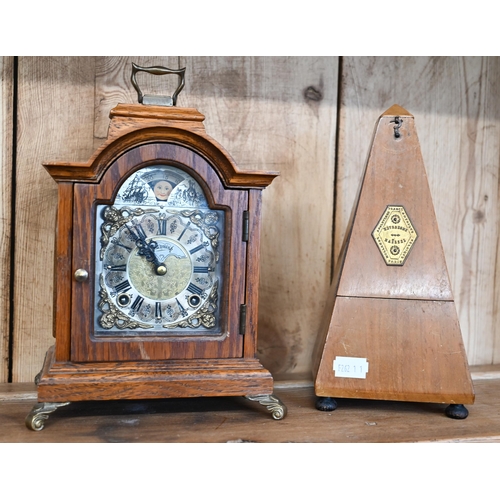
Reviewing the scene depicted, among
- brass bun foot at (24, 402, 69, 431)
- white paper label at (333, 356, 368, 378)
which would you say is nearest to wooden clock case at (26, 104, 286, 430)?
brass bun foot at (24, 402, 69, 431)

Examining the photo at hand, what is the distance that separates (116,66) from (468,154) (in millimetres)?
931

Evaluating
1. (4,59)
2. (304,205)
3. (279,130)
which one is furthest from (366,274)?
(4,59)

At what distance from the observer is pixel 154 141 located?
1021mm

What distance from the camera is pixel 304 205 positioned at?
142 cm

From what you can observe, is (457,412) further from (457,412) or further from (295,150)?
(295,150)

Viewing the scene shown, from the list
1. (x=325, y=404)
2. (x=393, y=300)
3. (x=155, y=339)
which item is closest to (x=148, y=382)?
(x=155, y=339)

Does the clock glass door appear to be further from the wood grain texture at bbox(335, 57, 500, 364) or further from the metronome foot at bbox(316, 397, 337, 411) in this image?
the wood grain texture at bbox(335, 57, 500, 364)

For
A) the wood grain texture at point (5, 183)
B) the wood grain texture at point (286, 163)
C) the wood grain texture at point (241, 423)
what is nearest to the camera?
the wood grain texture at point (241, 423)

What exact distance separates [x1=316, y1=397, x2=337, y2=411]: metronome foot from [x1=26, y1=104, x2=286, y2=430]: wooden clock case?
0.10 meters

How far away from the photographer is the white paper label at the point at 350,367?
1092 millimetres

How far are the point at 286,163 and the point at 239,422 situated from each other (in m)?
0.66

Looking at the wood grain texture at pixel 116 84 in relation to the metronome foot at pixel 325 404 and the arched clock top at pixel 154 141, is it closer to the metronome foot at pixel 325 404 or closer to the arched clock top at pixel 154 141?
the arched clock top at pixel 154 141

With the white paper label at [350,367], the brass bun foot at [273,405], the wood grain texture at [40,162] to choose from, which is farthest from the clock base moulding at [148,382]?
the wood grain texture at [40,162]

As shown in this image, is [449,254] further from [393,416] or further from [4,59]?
[4,59]
